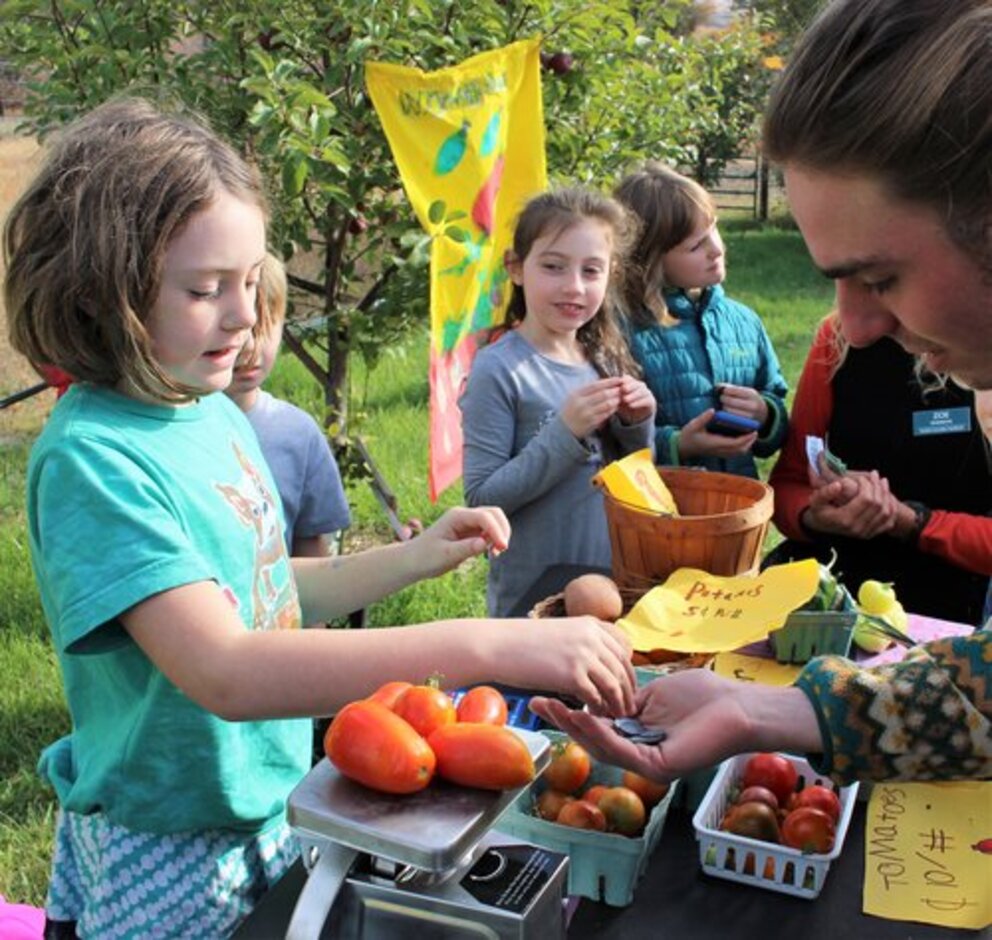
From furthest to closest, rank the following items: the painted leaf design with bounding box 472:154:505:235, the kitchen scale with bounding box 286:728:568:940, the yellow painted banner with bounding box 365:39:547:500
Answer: the painted leaf design with bounding box 472:154:505:235, the yellow painted banner with bounding box 365:39:547:500, the kitchen scale with bounding box 286:728:568:940

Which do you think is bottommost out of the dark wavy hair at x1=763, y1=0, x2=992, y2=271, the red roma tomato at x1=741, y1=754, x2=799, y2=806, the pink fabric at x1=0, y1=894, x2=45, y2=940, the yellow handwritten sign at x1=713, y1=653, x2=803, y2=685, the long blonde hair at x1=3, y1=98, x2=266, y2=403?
the pink fabric at x1=0, y1=894, x2=45, y2=940

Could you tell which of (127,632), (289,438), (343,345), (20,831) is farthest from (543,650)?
(343,345)

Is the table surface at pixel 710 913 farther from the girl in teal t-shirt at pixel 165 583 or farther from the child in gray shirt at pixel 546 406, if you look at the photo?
the child in gray shirt at pixel 546 406

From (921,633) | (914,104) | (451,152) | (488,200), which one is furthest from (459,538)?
(488,200)

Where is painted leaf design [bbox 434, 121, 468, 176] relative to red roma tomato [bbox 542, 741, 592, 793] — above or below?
above

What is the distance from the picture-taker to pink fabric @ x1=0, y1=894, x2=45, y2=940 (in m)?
2.03

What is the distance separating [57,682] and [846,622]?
2.78 meters

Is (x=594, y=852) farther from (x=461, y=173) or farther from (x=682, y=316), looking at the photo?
(x=461, y=173)

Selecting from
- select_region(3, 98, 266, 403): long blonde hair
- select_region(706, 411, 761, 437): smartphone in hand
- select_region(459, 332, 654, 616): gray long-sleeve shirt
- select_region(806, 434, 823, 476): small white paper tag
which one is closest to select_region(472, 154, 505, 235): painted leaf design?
select_region(459, 332, 654, 616): gray long-sleeve shirt

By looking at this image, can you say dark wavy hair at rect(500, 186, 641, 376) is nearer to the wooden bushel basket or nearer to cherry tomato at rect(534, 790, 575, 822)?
the wooden bushel basket

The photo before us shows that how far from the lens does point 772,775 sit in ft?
5.34

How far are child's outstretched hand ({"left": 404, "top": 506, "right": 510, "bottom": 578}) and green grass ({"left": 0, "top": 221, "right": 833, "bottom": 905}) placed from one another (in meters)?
1.63

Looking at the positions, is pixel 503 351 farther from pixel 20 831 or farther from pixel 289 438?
pixel 20 831

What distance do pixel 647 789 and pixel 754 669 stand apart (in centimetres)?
57
